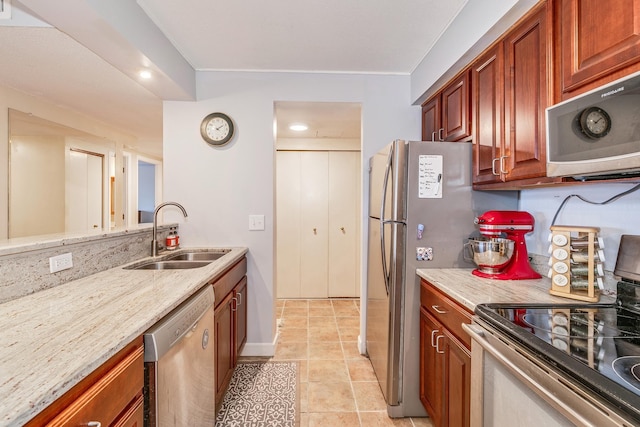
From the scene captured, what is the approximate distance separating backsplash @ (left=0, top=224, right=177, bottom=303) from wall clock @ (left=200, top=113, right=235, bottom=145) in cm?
90

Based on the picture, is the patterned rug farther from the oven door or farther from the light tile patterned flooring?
the oven door

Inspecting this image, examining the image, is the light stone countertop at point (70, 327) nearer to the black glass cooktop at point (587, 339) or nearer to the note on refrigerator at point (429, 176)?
the black glass cooktop at point (587, 339)

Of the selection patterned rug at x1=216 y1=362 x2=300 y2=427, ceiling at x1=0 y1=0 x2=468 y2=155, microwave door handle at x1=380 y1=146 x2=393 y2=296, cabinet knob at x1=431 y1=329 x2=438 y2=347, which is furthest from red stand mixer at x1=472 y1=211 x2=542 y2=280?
patterned rug at x1=216 y1=362 x2=300 y2=427

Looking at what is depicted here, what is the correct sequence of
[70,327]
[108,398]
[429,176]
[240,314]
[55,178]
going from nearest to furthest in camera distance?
[108,398] → [70,327] → [429,176] → [240,314] → [55,178]

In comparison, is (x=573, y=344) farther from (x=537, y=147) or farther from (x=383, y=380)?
(x=383, y=380)

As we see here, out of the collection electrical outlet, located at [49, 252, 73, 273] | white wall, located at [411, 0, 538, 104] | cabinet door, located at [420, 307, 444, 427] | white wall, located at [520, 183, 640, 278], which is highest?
white wall, located at [411, 0, 538, 104]

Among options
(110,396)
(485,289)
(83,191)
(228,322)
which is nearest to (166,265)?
(228,322)

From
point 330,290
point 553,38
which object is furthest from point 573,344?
point 330,290

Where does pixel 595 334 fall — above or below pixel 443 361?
above

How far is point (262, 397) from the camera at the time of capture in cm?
194

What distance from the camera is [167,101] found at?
2.39 metres

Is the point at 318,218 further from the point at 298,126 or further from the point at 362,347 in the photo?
the point at 362,347

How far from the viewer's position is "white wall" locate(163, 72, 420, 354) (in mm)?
2406

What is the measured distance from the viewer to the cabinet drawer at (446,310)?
4.19 feet
